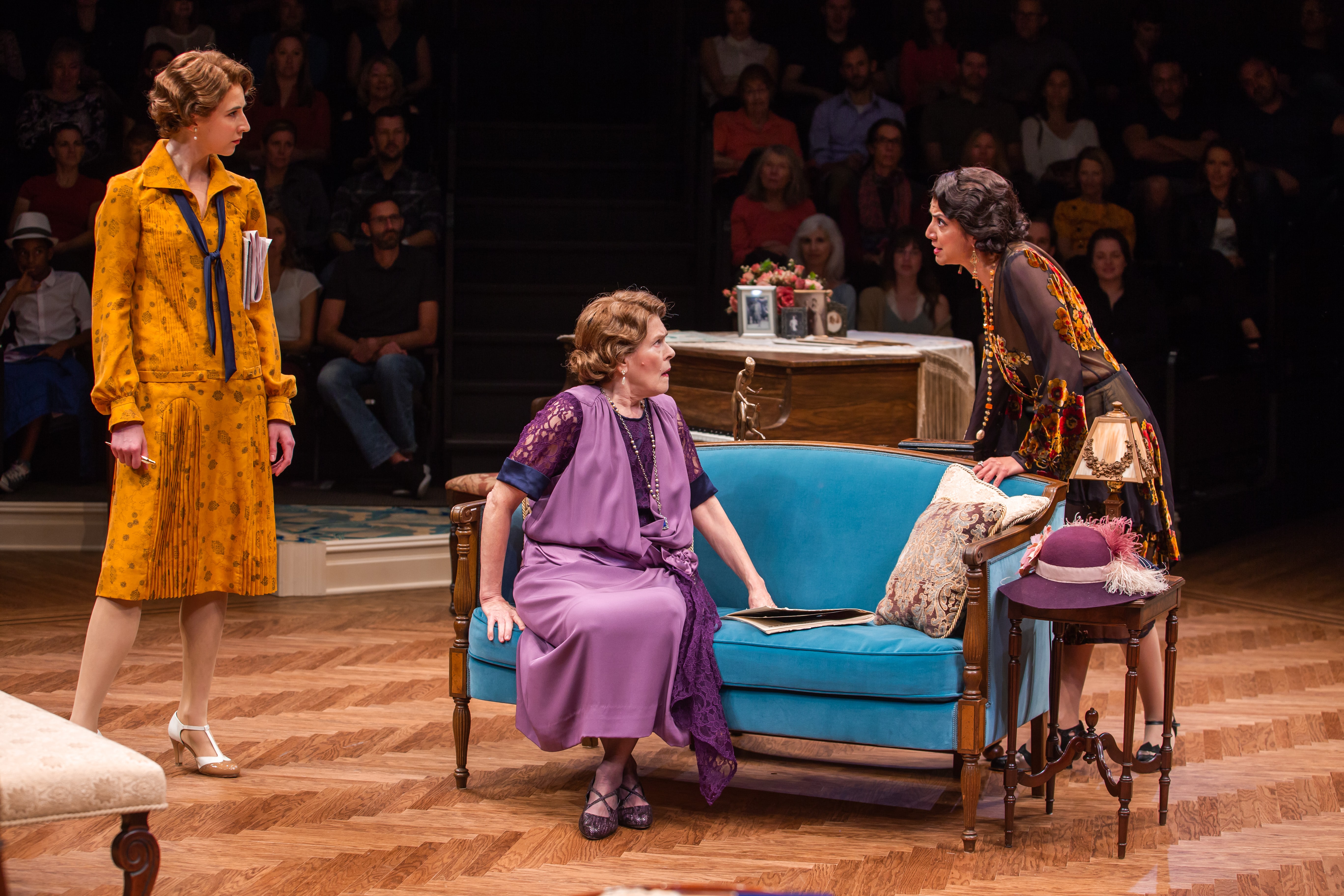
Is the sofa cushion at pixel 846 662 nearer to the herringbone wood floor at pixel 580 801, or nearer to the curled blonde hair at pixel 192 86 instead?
the herringbone wood floor at pixel 580 801

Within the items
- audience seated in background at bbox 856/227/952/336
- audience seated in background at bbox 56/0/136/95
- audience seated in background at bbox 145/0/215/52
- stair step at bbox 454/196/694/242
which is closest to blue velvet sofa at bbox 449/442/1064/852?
audience seated in background at bbox 856/227/952/336

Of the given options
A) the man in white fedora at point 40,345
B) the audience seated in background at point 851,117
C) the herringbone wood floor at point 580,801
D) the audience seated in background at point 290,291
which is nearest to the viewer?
the herringbone wood floor at point 580,801

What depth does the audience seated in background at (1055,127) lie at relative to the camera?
7742 mm

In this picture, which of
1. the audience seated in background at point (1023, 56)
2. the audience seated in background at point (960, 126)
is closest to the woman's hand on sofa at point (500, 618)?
the audience seated in background at point (960, 126)

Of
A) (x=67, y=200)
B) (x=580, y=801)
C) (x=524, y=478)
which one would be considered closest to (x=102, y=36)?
(x=67, y=200)

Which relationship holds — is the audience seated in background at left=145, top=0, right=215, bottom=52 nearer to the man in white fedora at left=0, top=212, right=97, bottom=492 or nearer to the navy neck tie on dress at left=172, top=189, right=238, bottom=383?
the man in white fedora at left=0, top=212, right=97, bottom=492

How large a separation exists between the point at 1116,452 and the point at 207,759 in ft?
7.02

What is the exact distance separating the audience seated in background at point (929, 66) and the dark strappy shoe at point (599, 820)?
5764mm

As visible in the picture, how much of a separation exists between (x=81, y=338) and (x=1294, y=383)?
573 centimetres

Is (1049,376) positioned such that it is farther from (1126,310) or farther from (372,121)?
(372,121)

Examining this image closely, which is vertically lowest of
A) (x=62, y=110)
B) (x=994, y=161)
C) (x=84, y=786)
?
(x=84, y=786)

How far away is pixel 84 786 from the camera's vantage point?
7.23ft

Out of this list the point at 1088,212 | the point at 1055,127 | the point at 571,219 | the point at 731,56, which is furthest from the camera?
the point at 731,56

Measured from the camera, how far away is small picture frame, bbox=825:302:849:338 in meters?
5.38
